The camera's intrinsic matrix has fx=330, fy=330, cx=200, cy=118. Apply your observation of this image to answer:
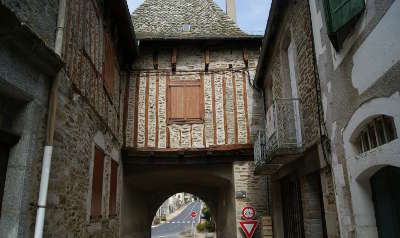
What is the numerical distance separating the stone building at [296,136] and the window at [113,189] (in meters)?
3.21

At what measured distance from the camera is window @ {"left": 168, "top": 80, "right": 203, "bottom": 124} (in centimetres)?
891

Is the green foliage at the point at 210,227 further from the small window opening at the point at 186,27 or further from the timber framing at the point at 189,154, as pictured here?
the small window opening at the point at 186,27

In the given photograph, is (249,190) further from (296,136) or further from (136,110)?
(136,110)

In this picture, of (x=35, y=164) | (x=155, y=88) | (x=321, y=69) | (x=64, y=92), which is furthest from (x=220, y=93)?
(x=35, y=164)

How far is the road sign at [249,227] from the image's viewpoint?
762 cm

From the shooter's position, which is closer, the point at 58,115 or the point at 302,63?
the point at 58,115

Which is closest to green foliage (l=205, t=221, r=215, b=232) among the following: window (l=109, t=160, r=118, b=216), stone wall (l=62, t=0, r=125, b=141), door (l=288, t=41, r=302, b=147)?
window (l=109, t=160, r=118, b=216)

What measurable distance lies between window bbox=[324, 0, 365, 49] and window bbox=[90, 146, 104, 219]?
4.27 meters

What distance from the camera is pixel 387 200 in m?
3.32

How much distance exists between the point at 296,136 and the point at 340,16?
2519 millimetres

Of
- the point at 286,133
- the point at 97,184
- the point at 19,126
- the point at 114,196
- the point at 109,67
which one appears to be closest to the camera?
the point at 19,126

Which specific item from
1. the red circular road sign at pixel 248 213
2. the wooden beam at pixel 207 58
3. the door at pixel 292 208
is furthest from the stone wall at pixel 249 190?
the wooden beam at pixel 207 58

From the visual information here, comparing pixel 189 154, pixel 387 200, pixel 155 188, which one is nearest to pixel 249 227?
pixel 189 154

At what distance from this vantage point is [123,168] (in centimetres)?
865
